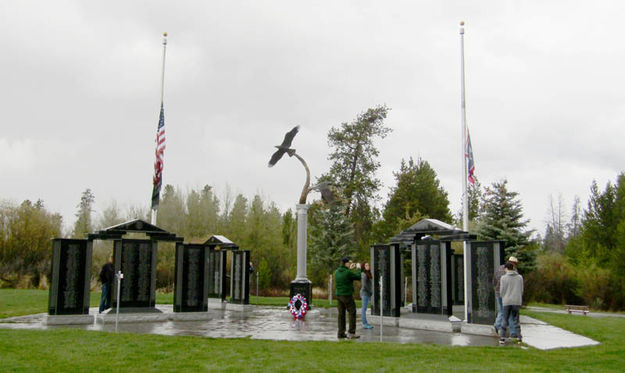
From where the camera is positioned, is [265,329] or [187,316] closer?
[265,329]

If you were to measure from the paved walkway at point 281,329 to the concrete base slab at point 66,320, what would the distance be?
104 millimetres

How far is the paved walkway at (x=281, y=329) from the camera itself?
12.1 m

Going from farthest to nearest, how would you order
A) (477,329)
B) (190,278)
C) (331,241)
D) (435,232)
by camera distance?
(331,241) < (190,278) < (435,232) < (477,329)

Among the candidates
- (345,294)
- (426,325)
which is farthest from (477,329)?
(345,294)

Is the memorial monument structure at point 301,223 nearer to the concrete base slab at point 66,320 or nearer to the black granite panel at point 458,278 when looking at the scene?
the black granite panel at point 458,278

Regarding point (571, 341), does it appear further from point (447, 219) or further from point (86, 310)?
point (447, 219)

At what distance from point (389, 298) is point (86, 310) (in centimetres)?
869

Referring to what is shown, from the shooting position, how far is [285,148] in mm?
23234

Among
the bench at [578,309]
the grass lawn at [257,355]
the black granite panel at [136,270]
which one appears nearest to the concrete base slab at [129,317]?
the black granite panel at [136,270]

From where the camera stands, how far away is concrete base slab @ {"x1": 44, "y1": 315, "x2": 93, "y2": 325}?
14328 mm

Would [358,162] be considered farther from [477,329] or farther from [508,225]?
[477,329]

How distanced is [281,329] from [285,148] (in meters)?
10.7

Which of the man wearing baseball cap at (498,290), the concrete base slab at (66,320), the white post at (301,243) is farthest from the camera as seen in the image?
the white post at (301,243)

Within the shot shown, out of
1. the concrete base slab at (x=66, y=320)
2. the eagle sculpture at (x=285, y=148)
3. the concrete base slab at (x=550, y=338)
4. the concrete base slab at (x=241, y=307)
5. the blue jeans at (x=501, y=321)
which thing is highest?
the eagle sculpture at (x=285, y=148)
